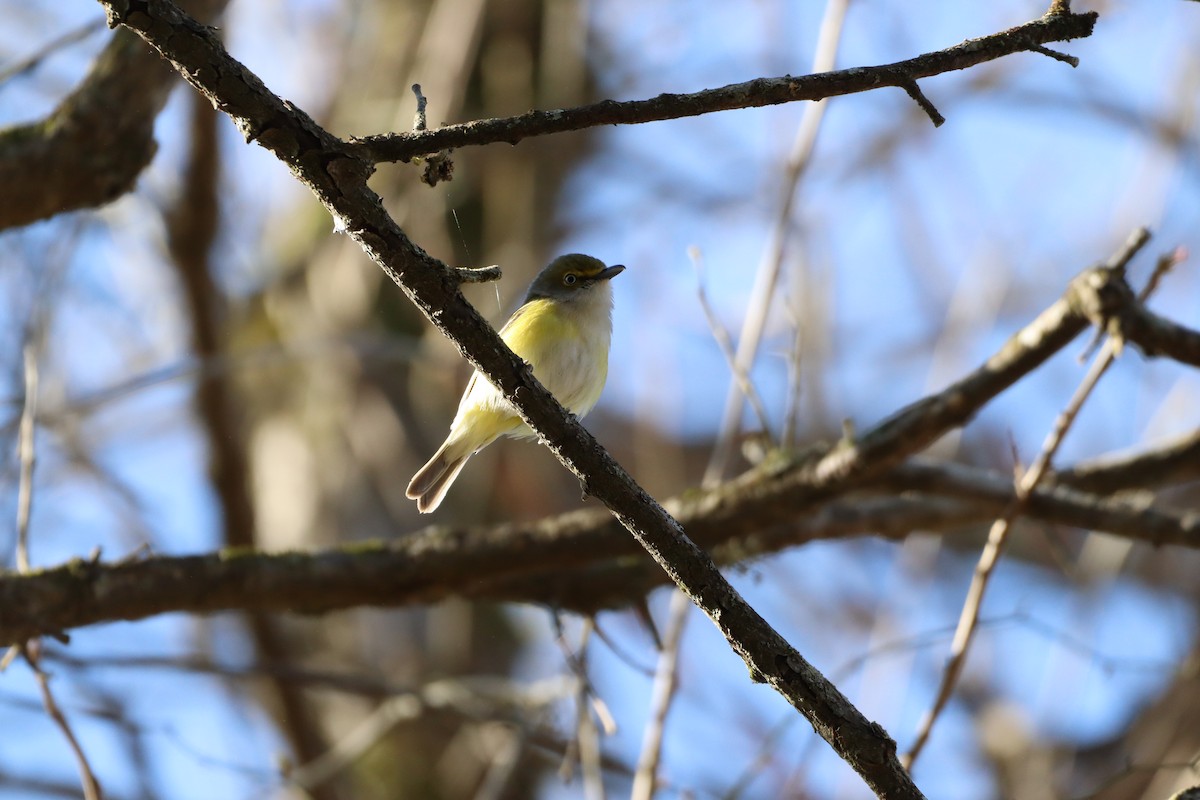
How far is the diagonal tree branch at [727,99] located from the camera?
1.79 m

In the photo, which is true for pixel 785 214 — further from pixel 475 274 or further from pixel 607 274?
pixel 475 274

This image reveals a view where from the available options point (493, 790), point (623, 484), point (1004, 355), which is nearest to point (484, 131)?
point (623, 484)

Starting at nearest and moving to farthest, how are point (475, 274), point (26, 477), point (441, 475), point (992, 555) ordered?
1. point (475, 274)
2. point (992, 555)
3. point (26, 477)
4. point (441, 475)

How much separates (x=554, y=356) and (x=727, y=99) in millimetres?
2204

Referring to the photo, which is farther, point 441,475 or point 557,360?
point 441,475

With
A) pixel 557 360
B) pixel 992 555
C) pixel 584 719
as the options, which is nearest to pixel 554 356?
pixel 557 360

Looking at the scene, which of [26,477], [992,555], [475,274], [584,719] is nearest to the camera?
[475,274]

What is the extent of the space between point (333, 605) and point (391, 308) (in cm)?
422

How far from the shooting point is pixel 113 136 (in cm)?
316

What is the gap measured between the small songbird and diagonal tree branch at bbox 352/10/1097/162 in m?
1.97

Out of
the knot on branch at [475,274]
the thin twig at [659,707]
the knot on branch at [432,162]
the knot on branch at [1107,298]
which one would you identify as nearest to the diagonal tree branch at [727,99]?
the knot on branch at [432,162]

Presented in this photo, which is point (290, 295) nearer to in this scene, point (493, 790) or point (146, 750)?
point (146, 750)

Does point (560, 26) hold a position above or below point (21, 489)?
above

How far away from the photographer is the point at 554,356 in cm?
396
